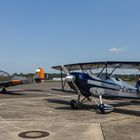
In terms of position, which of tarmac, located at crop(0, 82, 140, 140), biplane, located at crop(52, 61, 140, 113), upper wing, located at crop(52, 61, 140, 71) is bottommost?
tarmac, located at crop(0, 82, 140, 140)

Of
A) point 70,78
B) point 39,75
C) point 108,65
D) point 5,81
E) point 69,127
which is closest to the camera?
point 69,127

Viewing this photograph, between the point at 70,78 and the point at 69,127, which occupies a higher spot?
the point at 70,78

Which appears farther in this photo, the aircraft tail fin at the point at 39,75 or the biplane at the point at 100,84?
the aircraft tail fin at the point at 39,75

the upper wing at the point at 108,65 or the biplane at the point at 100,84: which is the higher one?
the upper wing at the point at 108,65

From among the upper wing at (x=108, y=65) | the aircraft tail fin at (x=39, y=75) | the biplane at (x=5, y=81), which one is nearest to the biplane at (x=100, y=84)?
the upper wing at (x=108, y=65)

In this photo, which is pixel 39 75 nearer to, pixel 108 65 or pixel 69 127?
pixel 108 65

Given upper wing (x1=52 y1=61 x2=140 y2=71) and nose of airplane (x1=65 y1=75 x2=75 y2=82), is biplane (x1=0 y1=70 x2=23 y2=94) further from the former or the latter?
nose of airplane (x1=65 y1=75 x2=75 y2=82)

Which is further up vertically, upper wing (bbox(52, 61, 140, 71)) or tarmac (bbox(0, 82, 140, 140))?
upper wing (bbox(52, 61, 140, 71))

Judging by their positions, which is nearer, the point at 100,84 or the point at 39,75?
the point at 100,84

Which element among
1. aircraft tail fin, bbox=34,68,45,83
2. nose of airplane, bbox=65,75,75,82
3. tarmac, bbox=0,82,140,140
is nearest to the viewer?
tarmac, bbox=0,82,140,140

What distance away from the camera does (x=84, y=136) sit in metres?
8.52

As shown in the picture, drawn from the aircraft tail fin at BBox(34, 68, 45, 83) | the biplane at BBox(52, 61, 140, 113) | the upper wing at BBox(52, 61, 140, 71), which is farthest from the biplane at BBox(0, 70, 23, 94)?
the biplane at BBox(52, 61, 140, 113)

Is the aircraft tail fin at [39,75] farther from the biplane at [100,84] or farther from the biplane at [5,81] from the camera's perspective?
the biplane at [100,84]

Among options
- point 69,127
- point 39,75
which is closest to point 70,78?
point 69,127
